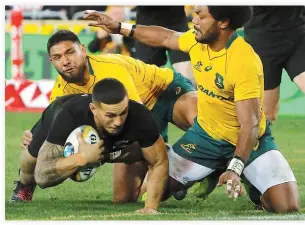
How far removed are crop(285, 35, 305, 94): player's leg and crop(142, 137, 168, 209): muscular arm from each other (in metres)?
2.42

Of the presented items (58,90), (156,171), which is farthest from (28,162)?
(156,171)

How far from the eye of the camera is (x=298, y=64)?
34.3 ft

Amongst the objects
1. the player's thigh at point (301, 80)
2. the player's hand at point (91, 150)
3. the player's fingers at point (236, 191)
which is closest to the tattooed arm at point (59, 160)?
the player's hand at point (91, 150)

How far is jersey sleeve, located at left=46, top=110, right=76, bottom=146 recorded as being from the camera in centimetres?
826

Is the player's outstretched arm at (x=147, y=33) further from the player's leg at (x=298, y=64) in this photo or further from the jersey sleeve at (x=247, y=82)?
the player's leg at (x=298, y=64)

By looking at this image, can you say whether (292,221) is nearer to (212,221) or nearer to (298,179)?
(212,221)

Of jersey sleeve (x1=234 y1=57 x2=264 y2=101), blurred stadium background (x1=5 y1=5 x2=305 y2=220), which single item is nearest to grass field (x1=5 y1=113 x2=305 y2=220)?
blurred stadium background (x1=5 y1=5 x2=305 y2=220)

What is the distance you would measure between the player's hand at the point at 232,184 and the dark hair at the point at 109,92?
0.97 m

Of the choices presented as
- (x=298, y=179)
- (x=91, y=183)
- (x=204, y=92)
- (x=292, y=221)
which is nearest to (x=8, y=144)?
(x=91, y=183)

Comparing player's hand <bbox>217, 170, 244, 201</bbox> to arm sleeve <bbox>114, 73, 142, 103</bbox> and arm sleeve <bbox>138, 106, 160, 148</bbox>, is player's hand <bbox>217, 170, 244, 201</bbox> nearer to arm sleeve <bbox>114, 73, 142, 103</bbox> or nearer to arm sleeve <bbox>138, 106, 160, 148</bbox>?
arm sleeve <bbox>138, 106, 160, 148</bbox>

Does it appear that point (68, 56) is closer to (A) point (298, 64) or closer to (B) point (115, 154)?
(B) point (115, 154)

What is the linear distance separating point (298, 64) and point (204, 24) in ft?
7.59

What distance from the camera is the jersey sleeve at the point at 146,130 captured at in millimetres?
8305

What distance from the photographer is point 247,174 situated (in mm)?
8867
